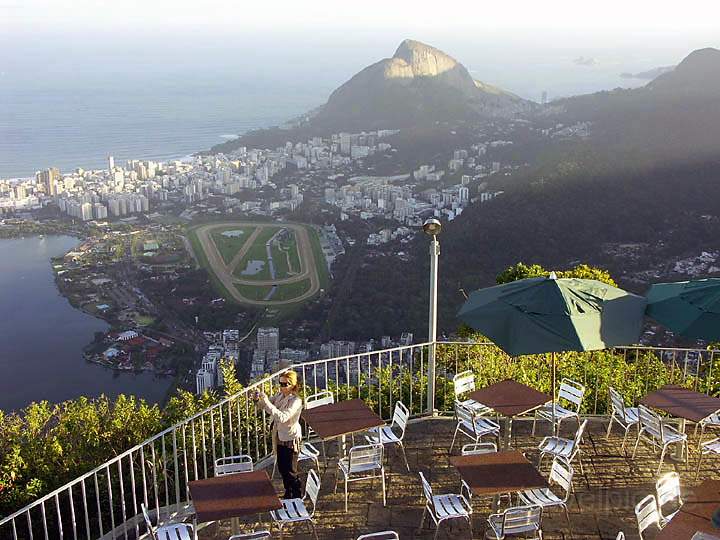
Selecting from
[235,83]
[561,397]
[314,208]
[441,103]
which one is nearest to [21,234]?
[314,208]

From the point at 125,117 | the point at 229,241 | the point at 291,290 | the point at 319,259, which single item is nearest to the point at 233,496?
the point at 291,290

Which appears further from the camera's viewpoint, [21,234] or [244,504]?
[21,234]

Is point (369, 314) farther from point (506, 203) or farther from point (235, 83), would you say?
point (235, 83)

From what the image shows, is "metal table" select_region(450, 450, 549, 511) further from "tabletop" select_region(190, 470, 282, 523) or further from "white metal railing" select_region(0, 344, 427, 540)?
"white metal railing" select_region(0, 344, 427, 540)

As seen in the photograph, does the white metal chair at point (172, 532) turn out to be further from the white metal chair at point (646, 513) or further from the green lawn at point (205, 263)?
the green lawn at point (205, 263)

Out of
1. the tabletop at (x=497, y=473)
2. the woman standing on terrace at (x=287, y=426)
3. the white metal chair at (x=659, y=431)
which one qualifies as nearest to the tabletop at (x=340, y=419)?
the woman standing on terrace at (x=287, y=426)

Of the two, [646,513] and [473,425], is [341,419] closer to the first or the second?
[473,425]
